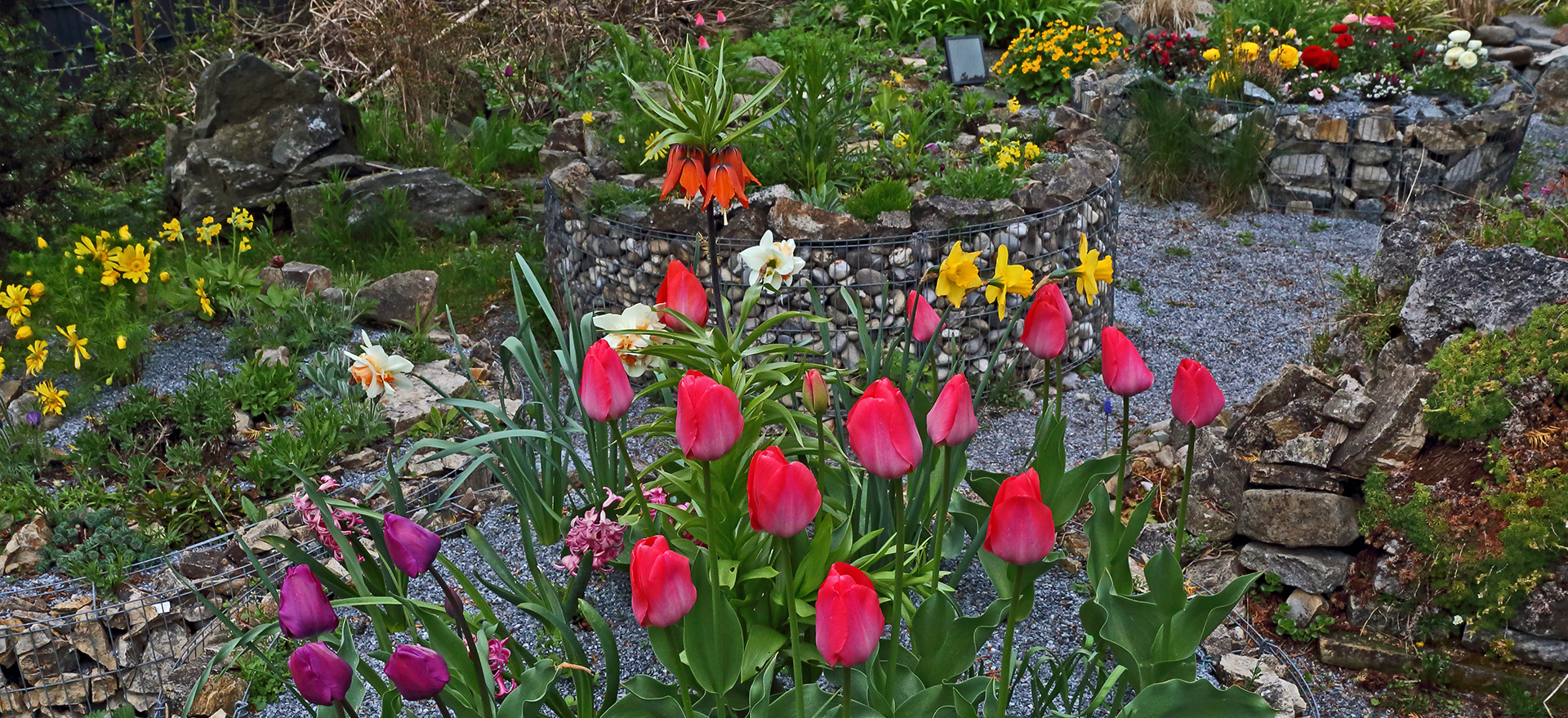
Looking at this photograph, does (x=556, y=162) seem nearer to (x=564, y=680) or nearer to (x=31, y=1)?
(x=31, y=1)

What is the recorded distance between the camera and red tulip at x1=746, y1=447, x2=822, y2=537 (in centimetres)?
110

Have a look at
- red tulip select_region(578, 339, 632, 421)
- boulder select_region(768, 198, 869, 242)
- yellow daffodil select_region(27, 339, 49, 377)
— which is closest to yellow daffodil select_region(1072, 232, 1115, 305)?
red tulip select_region(578, 339, 632, 421)

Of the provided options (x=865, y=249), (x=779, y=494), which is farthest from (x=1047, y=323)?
(x=865, y=249)

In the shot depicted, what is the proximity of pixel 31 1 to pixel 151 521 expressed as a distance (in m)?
2.72

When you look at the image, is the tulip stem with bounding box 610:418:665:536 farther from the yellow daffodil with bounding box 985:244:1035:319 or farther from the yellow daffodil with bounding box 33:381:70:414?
the yellow daffodil with bounding box 33:381:70:414

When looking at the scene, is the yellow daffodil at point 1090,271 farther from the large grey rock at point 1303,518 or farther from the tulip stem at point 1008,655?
the large grey rock at point 1303,518

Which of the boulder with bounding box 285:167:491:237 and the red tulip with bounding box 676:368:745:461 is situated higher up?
the red tulip with bounding box 676:368:745:461

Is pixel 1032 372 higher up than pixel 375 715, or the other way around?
pixel 375 715

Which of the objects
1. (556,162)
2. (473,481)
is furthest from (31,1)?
(473,481)

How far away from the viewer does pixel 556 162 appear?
17.1ft

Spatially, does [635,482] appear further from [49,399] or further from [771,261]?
[49,399]

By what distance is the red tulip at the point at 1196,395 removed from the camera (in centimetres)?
134

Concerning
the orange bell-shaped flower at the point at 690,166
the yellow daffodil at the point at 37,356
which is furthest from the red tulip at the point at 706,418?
the yellow daffodil at the point at 37,356

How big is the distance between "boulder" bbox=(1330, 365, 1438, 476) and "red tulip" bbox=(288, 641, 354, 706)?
261 cm
